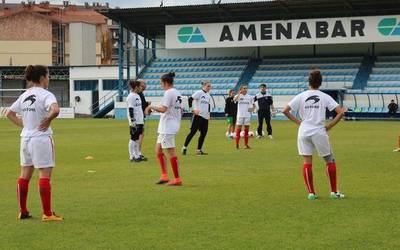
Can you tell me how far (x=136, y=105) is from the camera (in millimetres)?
18500

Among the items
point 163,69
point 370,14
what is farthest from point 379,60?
point 163,69

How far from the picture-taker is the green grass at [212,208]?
8.16m

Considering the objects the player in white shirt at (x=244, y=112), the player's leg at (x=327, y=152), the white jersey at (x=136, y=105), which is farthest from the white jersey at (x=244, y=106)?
the player's leg at (x=327, y=152)

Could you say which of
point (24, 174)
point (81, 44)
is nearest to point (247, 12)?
point (81, 44)

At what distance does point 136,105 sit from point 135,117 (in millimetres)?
304

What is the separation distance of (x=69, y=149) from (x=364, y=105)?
1248 inches

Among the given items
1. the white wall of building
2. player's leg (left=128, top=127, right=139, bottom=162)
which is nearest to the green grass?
player's leg (left=128, top=127, right=139, bottom=162)

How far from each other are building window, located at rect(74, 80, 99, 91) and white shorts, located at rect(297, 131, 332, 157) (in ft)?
192

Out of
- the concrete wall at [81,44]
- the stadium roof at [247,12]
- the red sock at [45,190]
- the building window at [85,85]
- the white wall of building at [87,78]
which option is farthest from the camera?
the concrete wall at [81,44]

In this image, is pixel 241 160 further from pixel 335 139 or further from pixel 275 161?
pixel 335 139

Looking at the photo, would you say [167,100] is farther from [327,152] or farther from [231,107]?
[231,107]

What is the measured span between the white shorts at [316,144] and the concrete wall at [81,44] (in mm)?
80027

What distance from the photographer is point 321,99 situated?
36.7ft

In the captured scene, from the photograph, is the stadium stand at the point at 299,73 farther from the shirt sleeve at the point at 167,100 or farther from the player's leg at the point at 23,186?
the player's leg at the point at 23,186
